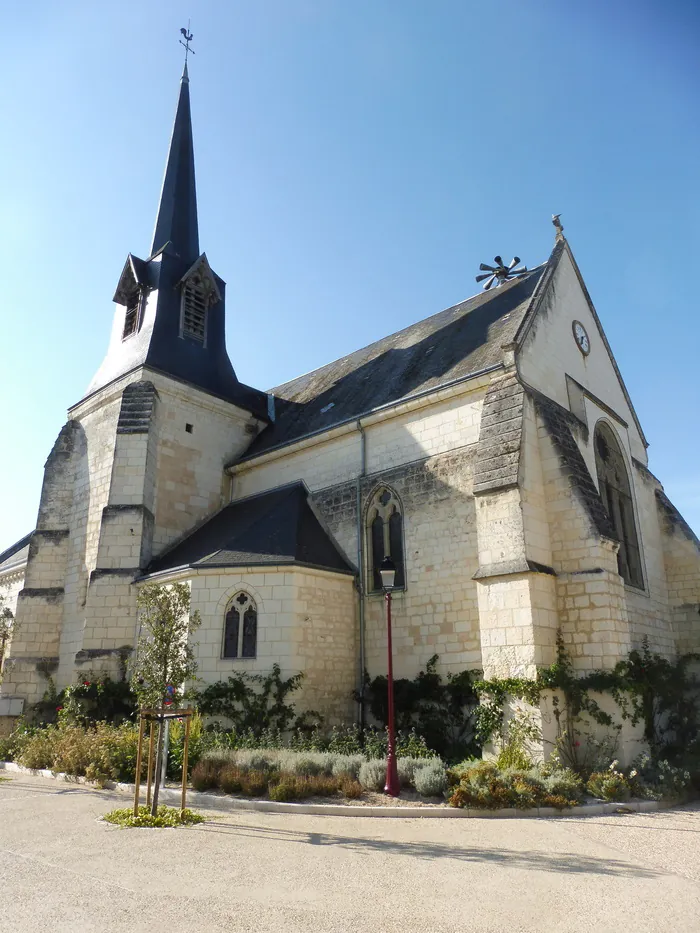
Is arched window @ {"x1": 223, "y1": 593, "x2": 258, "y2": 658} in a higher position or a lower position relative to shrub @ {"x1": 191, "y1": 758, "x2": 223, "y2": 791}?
higher

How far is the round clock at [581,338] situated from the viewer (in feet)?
50.7

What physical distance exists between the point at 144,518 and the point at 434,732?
7.96 metres

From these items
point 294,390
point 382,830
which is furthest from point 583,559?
point 294,390

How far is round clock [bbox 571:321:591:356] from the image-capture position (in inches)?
608

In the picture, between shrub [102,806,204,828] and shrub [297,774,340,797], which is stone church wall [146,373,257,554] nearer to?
shrub [297,774,340,797]

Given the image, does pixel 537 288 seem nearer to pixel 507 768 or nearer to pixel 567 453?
pixel 567 453

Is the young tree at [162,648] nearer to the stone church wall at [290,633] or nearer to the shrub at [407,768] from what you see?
the stone church wall at [290,633]

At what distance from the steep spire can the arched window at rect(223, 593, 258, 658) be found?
11.7 metres

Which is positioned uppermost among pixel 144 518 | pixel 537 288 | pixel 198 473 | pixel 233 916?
pixel 537 288

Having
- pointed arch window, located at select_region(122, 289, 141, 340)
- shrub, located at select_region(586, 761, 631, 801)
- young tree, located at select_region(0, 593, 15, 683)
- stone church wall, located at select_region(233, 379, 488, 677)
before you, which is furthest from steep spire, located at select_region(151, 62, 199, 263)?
shrub, located at select_region(586, 761, 631, 801)

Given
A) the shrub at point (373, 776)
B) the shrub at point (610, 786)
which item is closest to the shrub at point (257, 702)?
the shrub at point (373, 776)

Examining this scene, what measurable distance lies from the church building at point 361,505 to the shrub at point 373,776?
2.54 m

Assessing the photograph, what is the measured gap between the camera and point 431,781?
29.3ft

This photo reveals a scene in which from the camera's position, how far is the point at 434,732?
1162 cm
